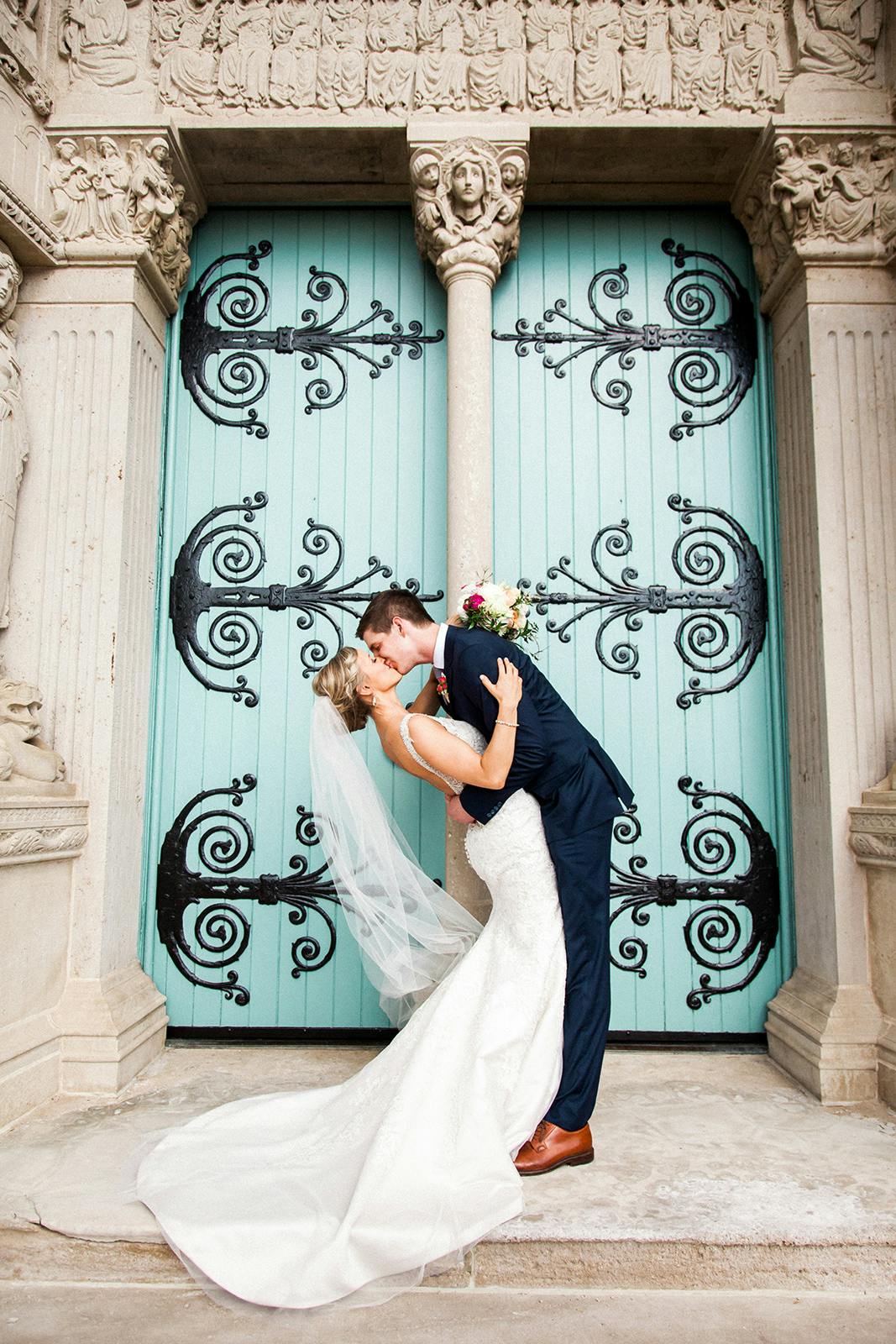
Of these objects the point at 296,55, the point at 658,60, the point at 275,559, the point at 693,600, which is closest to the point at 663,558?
the point at 693,600

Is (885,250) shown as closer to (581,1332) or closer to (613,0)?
(613,0)

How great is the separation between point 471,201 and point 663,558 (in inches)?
68.7

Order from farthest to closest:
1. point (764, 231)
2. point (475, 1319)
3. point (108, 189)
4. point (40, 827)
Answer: point (764, 231) → point (108, 189) → point (40, 827) → point (475, 1319)

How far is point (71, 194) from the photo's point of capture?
373 cm

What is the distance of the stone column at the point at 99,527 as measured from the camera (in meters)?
3.49

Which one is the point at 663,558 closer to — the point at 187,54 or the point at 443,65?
the point at 443,65

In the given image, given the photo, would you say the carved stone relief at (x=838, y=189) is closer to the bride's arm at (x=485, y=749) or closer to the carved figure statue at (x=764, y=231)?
the carved figure statue at (x=764, y=231)

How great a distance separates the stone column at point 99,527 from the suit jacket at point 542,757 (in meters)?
1.55

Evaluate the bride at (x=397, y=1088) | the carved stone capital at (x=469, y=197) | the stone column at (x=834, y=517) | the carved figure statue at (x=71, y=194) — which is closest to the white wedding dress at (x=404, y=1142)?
the bride at (x=397, y=1088)

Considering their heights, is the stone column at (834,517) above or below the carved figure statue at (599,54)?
below

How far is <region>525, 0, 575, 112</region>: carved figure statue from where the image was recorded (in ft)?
A: 12.4

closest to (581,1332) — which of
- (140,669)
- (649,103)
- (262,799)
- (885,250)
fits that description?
(262,799)

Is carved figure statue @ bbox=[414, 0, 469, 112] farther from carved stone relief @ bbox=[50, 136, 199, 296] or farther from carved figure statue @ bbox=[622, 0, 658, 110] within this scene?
carved stone relief @ bbox=[50, 136, 199, 296]

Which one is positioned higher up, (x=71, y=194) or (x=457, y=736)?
(x=71, y=194)
